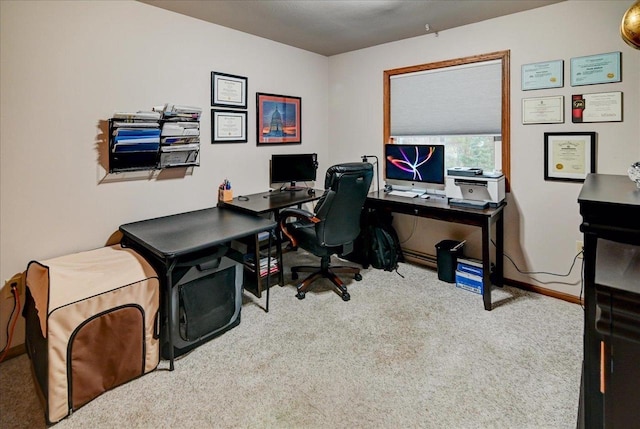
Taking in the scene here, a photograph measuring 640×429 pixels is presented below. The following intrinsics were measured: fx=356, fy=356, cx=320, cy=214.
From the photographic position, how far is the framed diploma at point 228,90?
3.12m

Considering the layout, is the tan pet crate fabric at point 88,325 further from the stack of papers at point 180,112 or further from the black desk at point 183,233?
the stack of papers at point 180,112

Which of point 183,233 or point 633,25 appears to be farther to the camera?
point 183,233

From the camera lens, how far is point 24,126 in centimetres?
214

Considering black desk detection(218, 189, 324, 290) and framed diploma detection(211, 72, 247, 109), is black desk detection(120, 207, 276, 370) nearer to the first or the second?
black desk detection(218, 189, 324, 290)

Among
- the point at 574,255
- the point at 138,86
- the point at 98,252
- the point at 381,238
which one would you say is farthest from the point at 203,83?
the point at 574,255

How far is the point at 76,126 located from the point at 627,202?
9.46 ft

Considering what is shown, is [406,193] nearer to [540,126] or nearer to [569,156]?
[540,126]

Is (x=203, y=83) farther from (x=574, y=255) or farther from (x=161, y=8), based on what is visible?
(x=574, y=255)

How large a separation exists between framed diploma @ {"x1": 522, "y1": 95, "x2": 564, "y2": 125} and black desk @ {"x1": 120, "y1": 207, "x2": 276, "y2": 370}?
2.23m

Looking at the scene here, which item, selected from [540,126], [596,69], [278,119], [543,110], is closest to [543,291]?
[540,126]

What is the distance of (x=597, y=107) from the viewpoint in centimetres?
257

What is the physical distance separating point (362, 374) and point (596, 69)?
2.66 meters

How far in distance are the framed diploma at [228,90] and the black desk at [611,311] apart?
9.31ft

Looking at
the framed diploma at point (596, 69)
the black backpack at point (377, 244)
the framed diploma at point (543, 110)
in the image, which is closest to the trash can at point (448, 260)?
the black backpack at point (377, 244)
